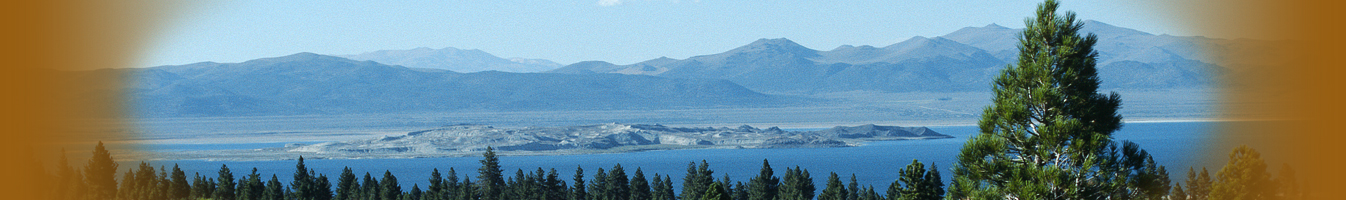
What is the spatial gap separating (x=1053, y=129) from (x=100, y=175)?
48.2 meters

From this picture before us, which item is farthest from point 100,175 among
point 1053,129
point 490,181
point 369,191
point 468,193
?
point 1053,129

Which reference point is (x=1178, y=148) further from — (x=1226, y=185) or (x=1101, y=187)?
(x=1101, y=187)

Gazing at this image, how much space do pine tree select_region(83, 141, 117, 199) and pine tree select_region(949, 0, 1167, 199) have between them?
46501 mm

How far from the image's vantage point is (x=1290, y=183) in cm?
4378

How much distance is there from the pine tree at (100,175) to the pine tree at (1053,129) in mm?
46501

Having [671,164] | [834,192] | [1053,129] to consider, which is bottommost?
[834,192]

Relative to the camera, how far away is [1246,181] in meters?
39.2

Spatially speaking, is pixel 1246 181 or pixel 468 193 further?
pixel 468 193

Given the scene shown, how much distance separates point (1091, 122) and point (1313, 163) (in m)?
10.2

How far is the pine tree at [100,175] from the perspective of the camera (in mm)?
49062


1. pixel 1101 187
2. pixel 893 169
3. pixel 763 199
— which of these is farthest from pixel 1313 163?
pixel 893 169

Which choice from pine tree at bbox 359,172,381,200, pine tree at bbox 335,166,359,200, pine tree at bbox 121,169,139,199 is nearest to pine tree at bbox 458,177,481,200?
pine tree at bbox 359,172,381,200

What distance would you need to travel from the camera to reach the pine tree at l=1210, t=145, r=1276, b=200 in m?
39.0

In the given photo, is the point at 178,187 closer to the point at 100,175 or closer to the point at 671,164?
the point at 100,175
